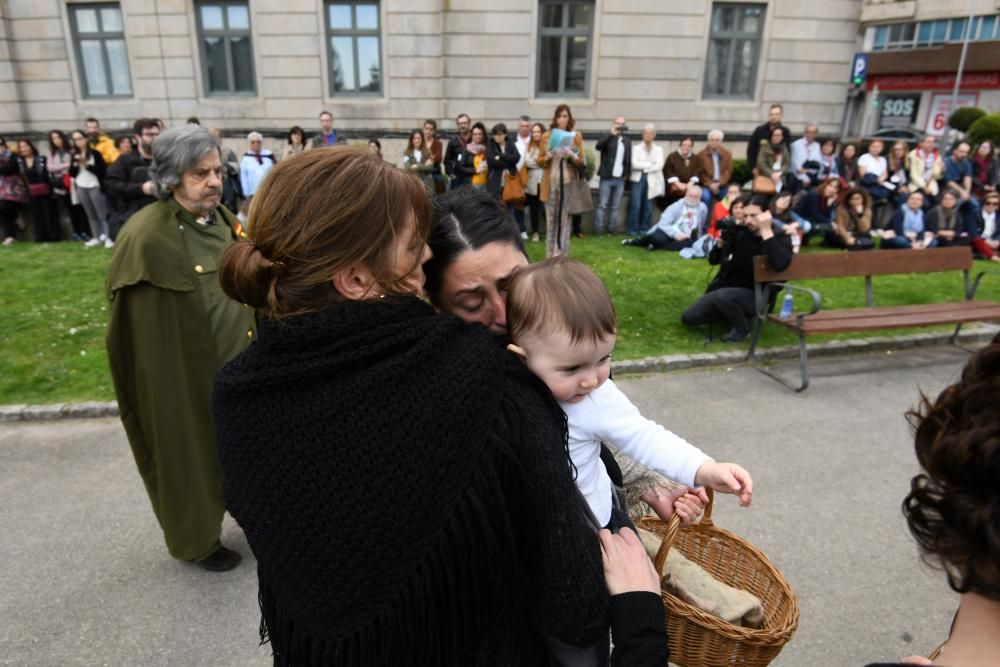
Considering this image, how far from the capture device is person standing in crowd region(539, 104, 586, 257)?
988 cm

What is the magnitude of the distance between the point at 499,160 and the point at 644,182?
275 cm

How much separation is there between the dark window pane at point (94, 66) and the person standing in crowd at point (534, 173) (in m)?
12.8

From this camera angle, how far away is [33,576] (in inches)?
134

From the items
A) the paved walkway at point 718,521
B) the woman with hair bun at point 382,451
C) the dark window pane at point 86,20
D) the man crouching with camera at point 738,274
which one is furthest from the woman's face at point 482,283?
the dark window pane at point 86,20

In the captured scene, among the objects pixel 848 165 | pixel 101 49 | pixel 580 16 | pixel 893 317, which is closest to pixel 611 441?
pixel 893 317

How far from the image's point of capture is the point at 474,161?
1105 cm

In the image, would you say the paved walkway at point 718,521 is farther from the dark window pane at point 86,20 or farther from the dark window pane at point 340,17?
the dark window pane at point 86,20

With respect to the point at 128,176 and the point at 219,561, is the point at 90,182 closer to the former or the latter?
the point at 128,176

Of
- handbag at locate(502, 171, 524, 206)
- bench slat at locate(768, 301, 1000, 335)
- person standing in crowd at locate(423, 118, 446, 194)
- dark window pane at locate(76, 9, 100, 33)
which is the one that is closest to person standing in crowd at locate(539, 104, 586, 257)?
handbag at locate(502, 171, 524, 206)

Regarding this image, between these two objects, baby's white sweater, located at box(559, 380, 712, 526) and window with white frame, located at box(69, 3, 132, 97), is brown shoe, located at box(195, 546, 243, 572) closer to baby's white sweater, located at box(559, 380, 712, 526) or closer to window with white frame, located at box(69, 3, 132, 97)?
baby's white sweater, located at box(559, 380, 712, 526)

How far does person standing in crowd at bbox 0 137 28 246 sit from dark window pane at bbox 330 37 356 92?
25.9ft

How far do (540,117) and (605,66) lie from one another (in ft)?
6.85

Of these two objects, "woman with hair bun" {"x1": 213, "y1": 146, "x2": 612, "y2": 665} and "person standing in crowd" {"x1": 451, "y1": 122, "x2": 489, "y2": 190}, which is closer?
"woman with hair bun" {"x1": 213, "y1": 146, "x2": 612, "y2": 665}

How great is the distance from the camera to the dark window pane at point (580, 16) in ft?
55.5
